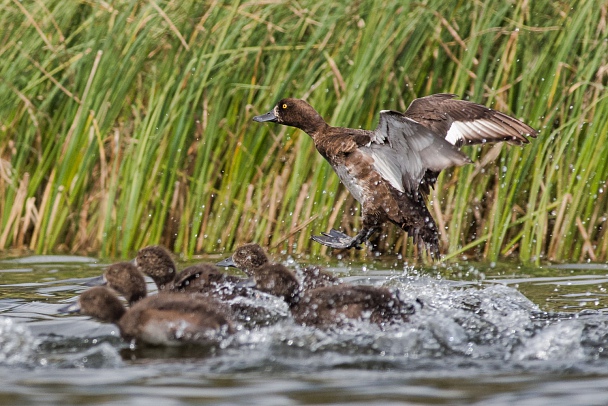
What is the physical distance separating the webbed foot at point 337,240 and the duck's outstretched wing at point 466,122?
3.26 ft

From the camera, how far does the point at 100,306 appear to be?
19.4 feet

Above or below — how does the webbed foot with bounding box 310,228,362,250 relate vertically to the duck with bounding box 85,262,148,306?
above

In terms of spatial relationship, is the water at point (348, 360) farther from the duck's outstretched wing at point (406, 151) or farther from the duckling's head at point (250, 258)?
the duck's outstretched wing at point (406, 151)

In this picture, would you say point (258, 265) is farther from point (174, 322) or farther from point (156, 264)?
point (174, 322)

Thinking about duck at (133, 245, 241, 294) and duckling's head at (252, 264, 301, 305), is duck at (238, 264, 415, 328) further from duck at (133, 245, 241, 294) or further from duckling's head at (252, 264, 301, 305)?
duck at (133, 245, 241, 294)

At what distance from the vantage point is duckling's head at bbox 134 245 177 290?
267 inches

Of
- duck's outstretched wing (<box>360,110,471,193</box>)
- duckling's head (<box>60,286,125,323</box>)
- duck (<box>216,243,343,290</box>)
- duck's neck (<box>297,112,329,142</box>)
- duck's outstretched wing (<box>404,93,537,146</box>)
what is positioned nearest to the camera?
duckling's head (<box>60,286,125,323</box>)

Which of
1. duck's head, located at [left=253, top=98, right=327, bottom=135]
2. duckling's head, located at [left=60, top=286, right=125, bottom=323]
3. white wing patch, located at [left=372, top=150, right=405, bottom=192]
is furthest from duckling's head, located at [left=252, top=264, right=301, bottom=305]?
duck's head, located at [left=253, top=98, right=327, bottom=135]

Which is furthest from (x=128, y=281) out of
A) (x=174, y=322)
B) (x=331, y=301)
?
(x=331, y=301)

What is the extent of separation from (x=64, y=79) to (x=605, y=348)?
5311mm

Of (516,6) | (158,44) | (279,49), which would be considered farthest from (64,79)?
(516,6)

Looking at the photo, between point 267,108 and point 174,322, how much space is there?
3193 millimetres

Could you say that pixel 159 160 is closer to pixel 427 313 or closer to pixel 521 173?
pixel 521 173

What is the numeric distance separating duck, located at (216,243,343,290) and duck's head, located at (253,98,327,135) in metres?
1.15
